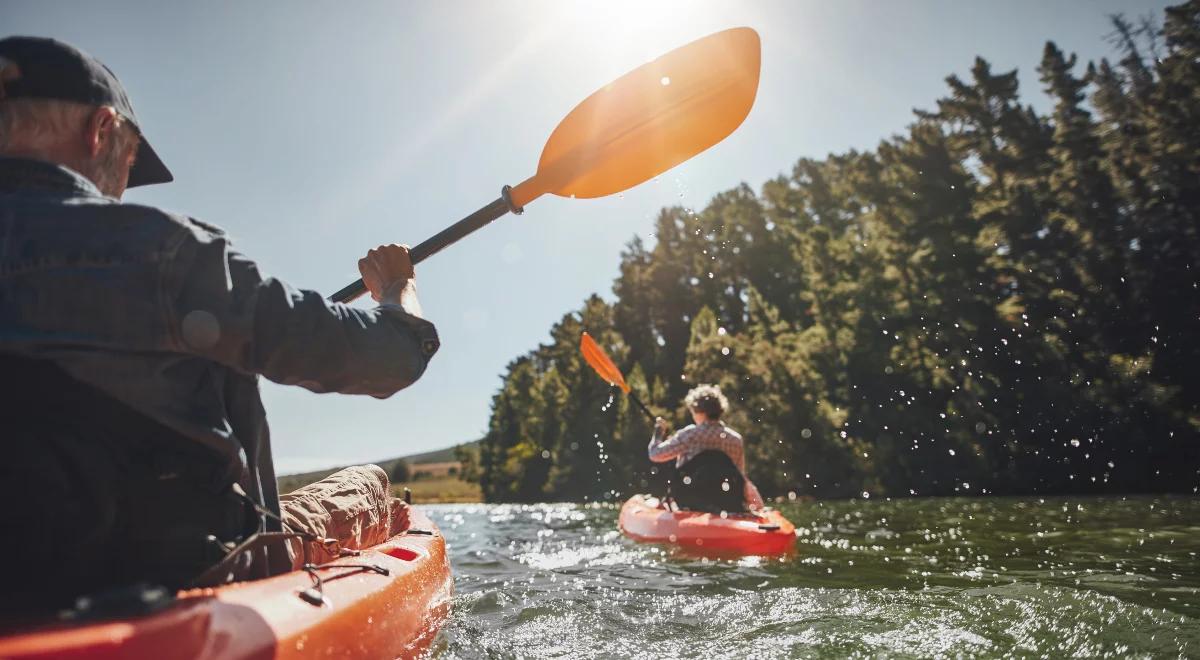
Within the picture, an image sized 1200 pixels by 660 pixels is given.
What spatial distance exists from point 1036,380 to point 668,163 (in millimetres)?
17352

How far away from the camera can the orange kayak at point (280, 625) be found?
107 cm

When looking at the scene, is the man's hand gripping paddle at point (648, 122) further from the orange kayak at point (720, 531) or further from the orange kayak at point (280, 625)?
the orange kayak at point (720, 531)

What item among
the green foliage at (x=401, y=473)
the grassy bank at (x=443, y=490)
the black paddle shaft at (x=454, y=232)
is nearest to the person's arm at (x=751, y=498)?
the black paddle shaft at (x=454, y=232)

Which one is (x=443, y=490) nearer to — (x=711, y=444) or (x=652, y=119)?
(x=711, y=444)

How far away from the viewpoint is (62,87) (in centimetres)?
139

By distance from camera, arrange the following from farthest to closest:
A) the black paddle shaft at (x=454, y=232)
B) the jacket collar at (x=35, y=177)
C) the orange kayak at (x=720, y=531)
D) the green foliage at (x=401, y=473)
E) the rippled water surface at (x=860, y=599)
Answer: the green foliage at (x=401, y=473)
the orange kayak at (x=720, y=531)
the black paddle shaft at (x=454, y=232)
the rippled water surface at (x=860, y=599)
the jacket collar at (x=35, y=177)

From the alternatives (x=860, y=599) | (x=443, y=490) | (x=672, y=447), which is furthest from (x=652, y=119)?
(x=443, y=490)

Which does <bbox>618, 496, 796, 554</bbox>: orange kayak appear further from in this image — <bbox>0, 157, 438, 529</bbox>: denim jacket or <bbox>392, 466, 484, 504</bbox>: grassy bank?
<bbox>392, 466, 484, 504</bbox>: grassy bank

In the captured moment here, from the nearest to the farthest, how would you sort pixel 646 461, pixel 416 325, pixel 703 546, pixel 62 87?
pixel 62 87 → pixel 416 325 → pixel 703 546 → pixel 646 461

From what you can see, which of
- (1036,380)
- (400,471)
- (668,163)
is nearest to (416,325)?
(668,163)

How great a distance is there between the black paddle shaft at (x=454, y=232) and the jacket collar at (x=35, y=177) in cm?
129

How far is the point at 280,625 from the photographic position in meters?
1.41

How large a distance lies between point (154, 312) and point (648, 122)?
2.56 metres

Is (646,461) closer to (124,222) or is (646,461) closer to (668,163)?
(668,163)
